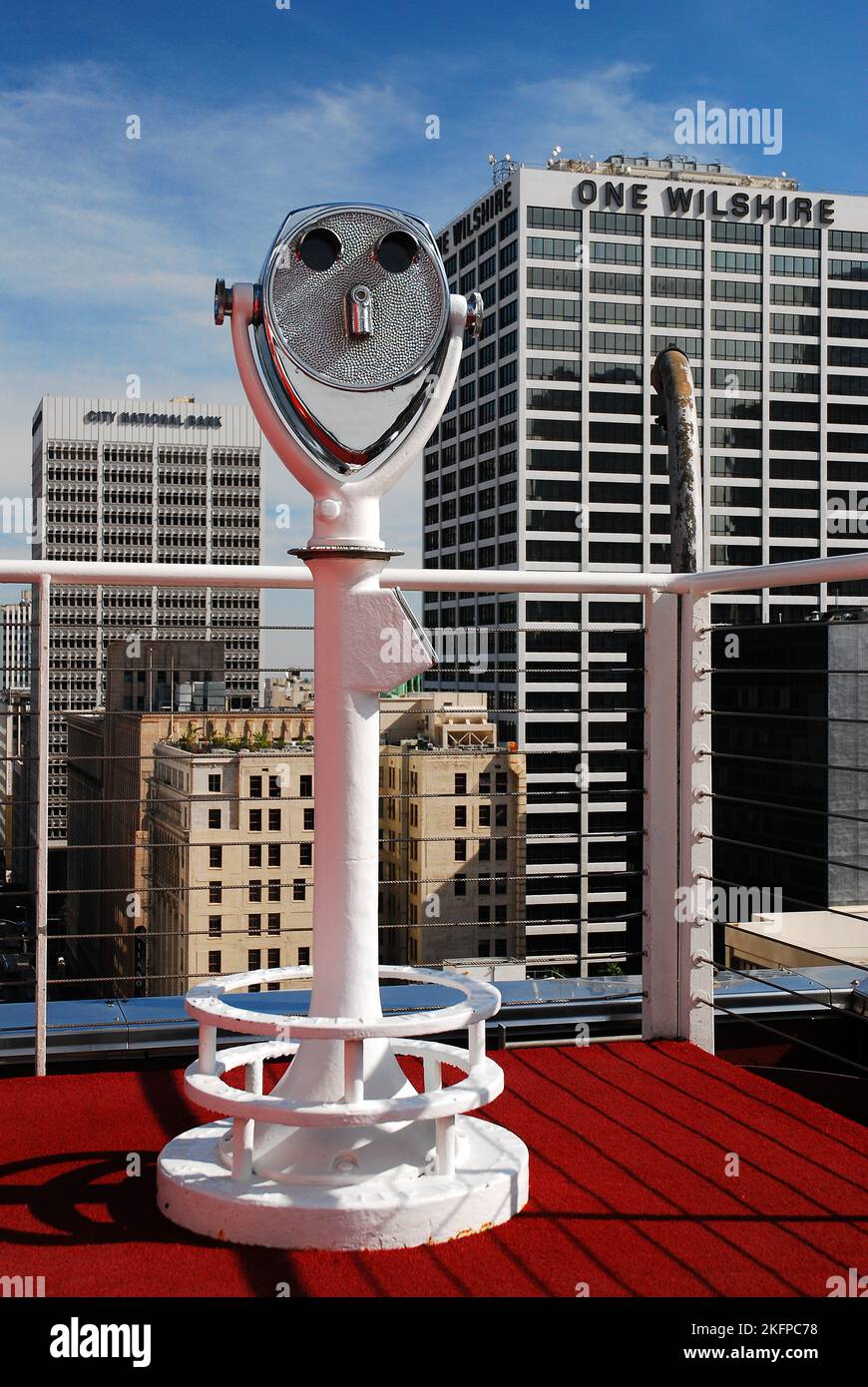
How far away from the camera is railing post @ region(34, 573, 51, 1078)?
3.37 m

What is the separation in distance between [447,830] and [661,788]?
54411mm

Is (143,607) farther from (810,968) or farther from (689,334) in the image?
(810,968)

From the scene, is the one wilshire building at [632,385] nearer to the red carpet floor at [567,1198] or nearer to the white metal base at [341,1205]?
the red carpet floor at [567,1198]

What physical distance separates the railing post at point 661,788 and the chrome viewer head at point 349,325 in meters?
1.26

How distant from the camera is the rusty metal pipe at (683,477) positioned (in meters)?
3.87

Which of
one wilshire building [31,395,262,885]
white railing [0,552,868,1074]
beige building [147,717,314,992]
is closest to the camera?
white railing [0,552,868,1074]

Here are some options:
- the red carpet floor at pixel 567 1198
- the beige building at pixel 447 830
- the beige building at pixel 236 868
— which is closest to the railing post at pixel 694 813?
the red carpet floor at pixel 567 1198

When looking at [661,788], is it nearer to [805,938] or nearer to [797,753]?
[805,938]

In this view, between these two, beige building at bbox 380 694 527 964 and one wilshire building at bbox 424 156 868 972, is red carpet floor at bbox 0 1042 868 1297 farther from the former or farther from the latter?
one wilshire building at bbox 424 156 868 972

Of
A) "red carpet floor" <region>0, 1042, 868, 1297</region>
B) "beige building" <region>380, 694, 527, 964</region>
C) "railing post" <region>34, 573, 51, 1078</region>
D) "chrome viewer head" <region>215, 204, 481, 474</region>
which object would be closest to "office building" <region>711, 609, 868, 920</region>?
"beige building" <region>380, 694, 527, 964</region>

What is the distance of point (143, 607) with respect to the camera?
8456 cm

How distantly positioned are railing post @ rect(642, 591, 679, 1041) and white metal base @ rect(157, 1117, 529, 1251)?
1280 mm

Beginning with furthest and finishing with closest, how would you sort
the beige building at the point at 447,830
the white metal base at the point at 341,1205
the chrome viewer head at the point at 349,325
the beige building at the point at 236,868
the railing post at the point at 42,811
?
the beige building at the point at 447,830 → the beige building at the point at 236,868 → the railing post at the point at 42,811 → the chrome viewer head at the point at 349,325 → the white metal base at the point at 341,1205
